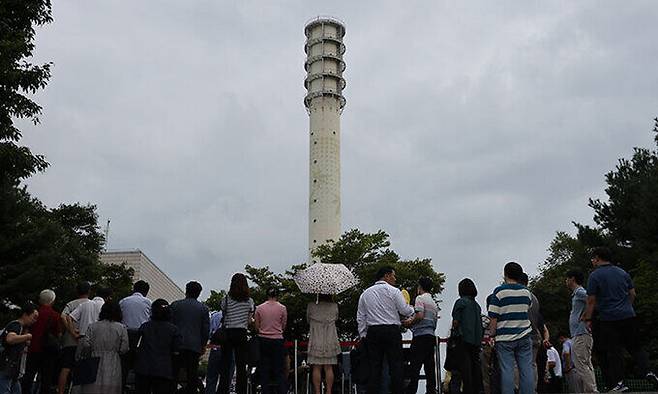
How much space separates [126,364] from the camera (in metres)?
9.14

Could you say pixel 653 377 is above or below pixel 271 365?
below

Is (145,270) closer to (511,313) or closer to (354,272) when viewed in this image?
(354,272)

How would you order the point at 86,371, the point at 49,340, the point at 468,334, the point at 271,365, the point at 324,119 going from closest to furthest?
the point at 86,371
the point at 468,334
the point at 49,340
the point at 271,365
the point at 324,119

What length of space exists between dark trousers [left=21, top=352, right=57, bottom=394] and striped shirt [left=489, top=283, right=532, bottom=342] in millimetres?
6156

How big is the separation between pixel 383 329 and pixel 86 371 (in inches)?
147

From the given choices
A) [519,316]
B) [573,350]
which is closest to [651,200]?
[573,350]

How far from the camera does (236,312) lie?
9.69 metres

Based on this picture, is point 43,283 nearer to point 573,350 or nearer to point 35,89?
point 35,89

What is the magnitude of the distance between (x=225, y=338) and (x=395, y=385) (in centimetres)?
252

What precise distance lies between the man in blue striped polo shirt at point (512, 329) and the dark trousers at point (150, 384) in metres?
4.08

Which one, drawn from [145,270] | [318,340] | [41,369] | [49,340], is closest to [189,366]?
[318,340]

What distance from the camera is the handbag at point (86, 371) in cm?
802

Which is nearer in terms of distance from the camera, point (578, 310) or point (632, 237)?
point (578, 310)

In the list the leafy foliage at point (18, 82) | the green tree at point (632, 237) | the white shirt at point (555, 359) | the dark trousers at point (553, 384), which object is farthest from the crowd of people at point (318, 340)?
the green tree at point (632, 237)
